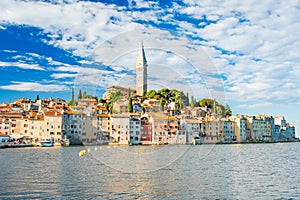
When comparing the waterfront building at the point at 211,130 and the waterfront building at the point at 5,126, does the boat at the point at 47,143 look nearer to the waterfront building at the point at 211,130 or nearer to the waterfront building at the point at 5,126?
the waterfront building at the point at 5,126

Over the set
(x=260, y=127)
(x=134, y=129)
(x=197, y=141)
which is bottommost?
(x=197, y=141)

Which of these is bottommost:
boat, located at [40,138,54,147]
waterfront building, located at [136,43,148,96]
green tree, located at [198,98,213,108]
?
boat, located at [40,138,54,147]

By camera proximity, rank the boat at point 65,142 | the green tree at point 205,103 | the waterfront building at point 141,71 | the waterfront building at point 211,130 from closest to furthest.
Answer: the waterfront building at point 141,71
the boat at point 65,142
the waterfront building at point 211,130
the green tree at point 205,103

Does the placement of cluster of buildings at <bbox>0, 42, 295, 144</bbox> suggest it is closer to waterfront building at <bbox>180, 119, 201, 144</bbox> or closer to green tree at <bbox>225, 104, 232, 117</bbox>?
waterfront building at <bbox>180, 119, 201, 144</bbox>

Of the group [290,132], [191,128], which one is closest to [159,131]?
[191,128]

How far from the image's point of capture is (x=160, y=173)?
19688 mm

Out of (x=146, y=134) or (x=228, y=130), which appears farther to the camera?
(x=228, y=130)

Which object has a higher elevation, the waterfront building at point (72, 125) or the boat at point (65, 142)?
the waterfront building at point (72, 125)

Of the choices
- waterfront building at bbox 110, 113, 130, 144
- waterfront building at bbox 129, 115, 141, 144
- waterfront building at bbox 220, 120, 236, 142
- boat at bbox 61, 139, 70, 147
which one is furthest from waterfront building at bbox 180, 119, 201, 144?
boat at bbox 61, 139, 70, 147

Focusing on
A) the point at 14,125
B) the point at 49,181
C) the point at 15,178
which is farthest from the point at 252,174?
the point at 14,125

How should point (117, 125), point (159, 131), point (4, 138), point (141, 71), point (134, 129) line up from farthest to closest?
point (134, 129), point (159, 131), point (117, 125), point (4, 138), point (141, 71)

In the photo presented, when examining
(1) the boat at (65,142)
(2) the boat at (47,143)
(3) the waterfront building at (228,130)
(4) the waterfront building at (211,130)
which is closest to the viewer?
(2) the boat at (47,143)

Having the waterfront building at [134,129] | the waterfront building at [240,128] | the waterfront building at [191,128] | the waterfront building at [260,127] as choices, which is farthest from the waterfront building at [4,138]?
the waterfront building at [260,127]

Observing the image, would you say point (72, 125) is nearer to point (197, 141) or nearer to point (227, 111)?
point (197, 141)
